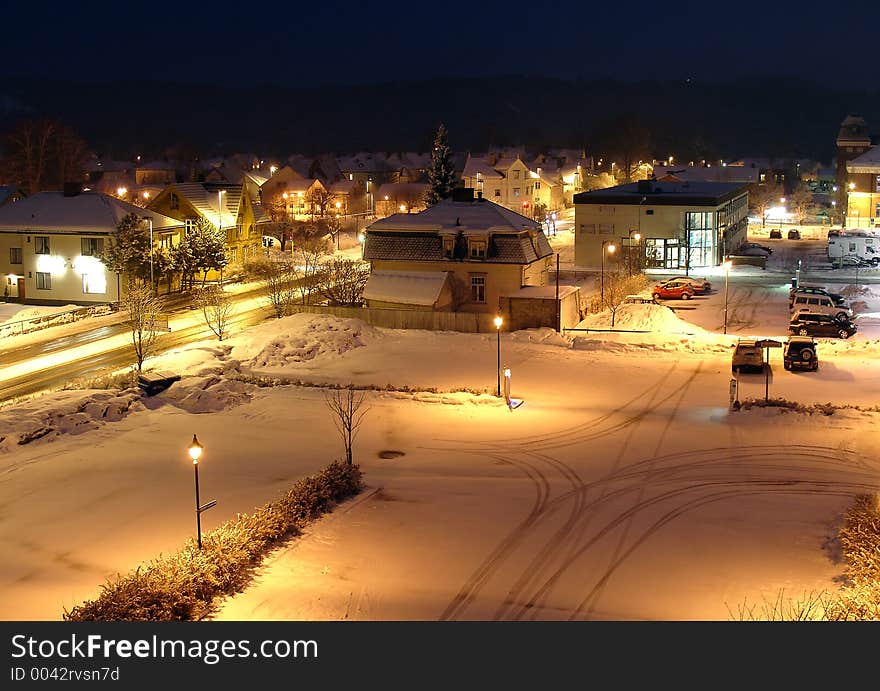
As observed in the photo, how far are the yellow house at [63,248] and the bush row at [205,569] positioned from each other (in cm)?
3485

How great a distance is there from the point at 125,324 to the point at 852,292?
115 feet

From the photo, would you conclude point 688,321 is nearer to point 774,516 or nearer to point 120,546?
point 774,516


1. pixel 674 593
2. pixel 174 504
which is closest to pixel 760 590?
pixel 674 593

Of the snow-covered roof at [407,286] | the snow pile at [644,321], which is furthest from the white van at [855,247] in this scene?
the snow-covered roof at [407,286]

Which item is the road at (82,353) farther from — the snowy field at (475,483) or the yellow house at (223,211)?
the yellow house at (223,211)

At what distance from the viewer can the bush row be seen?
50.8ft

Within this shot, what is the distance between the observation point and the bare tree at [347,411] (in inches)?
1021

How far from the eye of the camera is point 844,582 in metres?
17.0

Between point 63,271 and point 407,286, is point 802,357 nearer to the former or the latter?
point 407,286

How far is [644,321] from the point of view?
43844 mm

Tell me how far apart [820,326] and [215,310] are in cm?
2517

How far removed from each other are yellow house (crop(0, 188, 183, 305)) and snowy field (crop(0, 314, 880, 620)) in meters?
16.8

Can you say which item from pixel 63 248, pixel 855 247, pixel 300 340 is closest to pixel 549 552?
pixel 300 340

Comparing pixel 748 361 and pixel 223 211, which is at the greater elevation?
pixel 223 211
